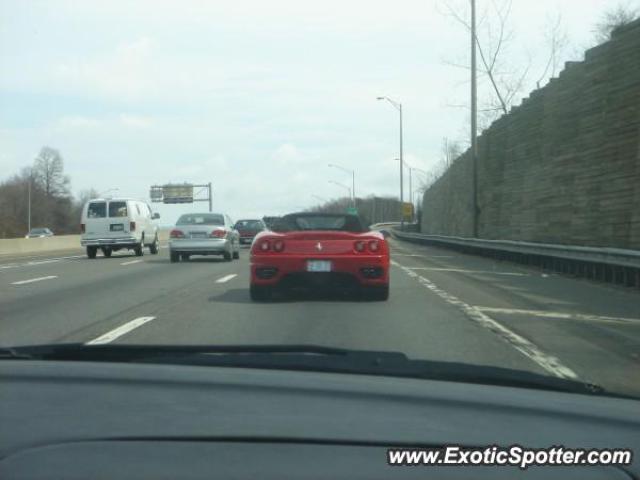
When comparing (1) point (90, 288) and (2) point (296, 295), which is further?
(1) point (90, 288)

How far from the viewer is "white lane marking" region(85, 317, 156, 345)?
9.19 meters

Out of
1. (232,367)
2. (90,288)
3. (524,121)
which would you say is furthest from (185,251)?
(232,367)

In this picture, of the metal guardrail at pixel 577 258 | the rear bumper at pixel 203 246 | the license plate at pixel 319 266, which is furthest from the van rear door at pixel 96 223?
the license plate at pixel 319 266

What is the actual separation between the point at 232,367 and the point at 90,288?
1433 centimetres

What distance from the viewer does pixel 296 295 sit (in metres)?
14.4

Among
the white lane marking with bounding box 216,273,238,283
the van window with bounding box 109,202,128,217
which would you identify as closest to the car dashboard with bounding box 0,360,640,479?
the white lane marking with bounding box 216,273,238,283

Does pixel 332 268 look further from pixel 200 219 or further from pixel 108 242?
pixel 108 242

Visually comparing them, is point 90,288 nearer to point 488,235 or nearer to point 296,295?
point 296,295

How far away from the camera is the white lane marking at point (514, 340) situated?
24.9 feet

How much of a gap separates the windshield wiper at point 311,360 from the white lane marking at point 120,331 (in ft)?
18.4

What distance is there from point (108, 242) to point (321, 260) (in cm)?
2119

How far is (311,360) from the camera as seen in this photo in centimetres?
327

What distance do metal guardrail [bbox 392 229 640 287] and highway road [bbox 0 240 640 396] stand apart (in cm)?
70

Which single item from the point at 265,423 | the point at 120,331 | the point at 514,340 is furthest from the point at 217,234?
the point at 265,423
